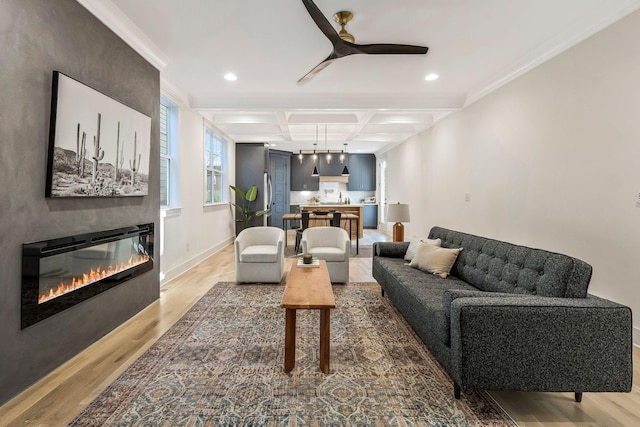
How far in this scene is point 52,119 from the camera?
80.0 inches

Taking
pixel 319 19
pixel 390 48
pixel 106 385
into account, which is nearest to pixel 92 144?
pixel 106 385

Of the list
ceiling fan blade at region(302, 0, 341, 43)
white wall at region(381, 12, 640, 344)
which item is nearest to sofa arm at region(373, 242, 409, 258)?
white wall at region(381, 12, 640, 344)

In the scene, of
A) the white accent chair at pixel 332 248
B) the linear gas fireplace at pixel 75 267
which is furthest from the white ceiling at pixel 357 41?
the white accent chair at pixel 332 248

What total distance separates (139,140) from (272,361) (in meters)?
2.33

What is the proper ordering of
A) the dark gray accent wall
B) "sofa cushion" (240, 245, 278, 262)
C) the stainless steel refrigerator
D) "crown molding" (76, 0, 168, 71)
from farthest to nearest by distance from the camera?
the stainless steel refrigerator < "sofa cushion" (240, 245, 278, 262) < "crown molding" (76, 0, 168, 71) < the dark gray accent wall

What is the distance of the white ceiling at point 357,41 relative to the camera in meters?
2.54

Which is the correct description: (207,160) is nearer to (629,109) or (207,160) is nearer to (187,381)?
(187,381)

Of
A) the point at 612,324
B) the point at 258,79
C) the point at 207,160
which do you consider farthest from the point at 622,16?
the point at 207,160

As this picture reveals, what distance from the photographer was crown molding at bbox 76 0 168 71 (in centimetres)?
242

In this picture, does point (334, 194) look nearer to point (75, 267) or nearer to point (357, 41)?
point (357, 41)

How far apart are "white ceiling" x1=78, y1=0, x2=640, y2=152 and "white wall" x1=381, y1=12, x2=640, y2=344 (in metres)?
0.25

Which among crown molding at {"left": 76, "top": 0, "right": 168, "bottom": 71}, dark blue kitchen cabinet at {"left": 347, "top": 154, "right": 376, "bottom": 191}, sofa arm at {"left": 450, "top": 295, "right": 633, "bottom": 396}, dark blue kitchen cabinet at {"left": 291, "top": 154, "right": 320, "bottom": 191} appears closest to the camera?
sofa arm at {"left": 450, "top": 295, "right": 633, "bottom": 396}

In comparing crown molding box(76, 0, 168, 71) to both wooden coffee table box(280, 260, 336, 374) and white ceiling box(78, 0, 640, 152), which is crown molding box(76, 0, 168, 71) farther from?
wooden coffee table box(280, 260, 336, 374)

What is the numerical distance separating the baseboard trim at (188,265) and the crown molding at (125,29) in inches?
101
